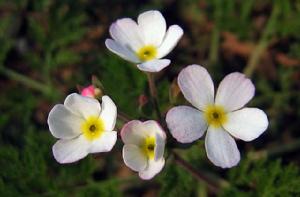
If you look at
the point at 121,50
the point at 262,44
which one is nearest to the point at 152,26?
the point at 121,50

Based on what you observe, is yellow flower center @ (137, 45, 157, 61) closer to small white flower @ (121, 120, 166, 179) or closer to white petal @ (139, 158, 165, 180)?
small white flower @ (121, 120, 166, 179)

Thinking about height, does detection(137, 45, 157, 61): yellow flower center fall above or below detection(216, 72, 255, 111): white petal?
above

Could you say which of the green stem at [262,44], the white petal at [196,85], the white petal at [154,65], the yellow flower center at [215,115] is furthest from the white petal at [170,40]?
the green stem at [262,44]

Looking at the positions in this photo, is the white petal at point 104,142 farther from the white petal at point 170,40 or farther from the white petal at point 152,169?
the white petal at point 170,40

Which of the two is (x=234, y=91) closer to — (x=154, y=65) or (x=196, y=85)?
(x=196, y=85)

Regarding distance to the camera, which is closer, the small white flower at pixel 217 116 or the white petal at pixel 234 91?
the small white flower at pixel 217 116

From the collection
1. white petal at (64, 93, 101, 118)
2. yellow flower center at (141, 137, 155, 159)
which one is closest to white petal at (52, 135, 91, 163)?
white petal at (64, 93, 101, 118)
